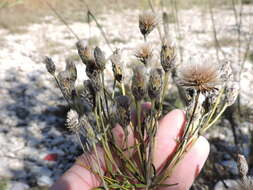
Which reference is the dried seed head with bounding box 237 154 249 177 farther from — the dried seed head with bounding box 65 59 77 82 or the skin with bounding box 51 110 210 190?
the dried seed head with bounding box 65 59 77 82

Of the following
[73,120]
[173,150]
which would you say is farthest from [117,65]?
[173,150]

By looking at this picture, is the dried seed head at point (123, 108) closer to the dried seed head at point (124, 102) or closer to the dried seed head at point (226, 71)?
the dried seed head at point (124, 102)

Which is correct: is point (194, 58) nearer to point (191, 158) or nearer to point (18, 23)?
point (191, 158)

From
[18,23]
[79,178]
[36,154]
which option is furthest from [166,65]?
[18,23]

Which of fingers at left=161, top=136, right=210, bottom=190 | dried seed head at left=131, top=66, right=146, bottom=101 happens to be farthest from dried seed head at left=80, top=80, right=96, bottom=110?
fingers at left=161, top=136, right=210, bottom=190

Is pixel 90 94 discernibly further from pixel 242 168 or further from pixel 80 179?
pixel 242 168

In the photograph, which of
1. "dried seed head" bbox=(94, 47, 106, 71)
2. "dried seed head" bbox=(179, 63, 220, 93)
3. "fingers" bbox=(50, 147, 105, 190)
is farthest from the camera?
"fingers" bbox=(50, 147, 105, 190)

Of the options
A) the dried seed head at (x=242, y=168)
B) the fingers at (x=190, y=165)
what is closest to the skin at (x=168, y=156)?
the fingers at (x=190, y=165)
